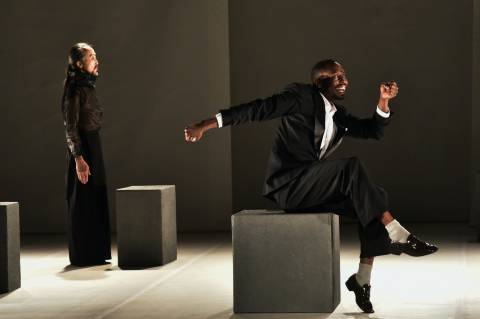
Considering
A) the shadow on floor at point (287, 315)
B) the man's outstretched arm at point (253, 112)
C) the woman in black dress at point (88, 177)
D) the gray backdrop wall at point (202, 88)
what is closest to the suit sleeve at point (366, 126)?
the man's outstretched arm at point (253, 112)

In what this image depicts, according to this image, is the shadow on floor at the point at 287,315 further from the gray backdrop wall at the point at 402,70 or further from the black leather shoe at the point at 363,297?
the gray backdrop wall at the point at 402,70

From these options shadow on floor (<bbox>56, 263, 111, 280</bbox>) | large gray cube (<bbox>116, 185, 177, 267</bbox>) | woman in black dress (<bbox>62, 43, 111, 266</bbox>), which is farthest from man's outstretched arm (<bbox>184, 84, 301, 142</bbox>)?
woman in black dress (<bbox>62, 43, 111, 266</bbox>)

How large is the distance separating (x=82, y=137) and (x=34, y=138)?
7.55 feet

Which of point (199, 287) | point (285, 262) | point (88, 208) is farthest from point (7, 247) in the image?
point (285, 262)

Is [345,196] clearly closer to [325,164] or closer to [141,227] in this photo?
[325,164]

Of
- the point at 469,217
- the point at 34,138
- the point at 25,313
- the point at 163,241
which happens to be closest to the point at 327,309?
the point at 25,313

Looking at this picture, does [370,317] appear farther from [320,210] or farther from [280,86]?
[280,86]

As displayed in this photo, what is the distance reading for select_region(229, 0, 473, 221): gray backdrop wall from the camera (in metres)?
9.60

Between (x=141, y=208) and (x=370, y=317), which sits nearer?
(x=370, y=317)

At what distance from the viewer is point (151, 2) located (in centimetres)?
952

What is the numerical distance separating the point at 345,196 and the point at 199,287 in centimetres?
133

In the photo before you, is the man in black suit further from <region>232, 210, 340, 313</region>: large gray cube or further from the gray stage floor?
the gray stage floor

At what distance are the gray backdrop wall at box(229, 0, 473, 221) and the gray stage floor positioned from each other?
1252mm

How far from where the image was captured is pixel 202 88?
31.2ft
